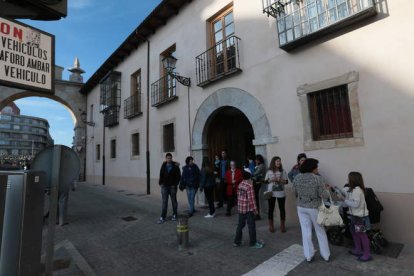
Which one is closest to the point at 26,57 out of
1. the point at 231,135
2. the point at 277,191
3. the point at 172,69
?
the point at 277,191

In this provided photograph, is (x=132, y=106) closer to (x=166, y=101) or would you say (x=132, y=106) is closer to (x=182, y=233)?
(x=166, y=101)

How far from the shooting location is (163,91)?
443 inches

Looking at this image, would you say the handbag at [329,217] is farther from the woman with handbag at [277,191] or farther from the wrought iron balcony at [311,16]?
Result: the wrought iron balcony at [311,16]

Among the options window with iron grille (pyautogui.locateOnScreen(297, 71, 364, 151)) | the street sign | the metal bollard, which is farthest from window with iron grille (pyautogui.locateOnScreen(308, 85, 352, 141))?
the street sign

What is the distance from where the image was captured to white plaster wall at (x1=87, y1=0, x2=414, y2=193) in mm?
4926

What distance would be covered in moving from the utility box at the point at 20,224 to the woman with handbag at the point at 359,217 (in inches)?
165

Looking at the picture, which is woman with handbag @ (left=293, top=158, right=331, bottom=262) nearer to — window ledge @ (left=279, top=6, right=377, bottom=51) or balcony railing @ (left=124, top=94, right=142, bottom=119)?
window ledge @ (left=279, top=6, right=377, bottom=51)

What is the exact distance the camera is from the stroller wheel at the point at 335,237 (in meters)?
4.88

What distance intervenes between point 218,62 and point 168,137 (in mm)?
3801

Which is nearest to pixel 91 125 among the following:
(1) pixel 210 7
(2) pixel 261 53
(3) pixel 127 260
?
(1) pixel 210 7

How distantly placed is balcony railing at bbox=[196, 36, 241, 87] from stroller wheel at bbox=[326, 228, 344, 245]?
4640 millimetres

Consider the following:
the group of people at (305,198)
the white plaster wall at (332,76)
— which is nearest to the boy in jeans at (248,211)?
the group of people at (305,198)

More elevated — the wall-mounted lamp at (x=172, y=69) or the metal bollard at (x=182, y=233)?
the wall-mounted lamp at (x=172, y=69)

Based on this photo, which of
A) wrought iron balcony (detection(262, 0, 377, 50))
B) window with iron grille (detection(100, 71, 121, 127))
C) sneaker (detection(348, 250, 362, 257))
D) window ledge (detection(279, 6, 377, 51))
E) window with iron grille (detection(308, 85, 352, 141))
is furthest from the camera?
window with iron grille (detection(100, 71, 121, 127))
